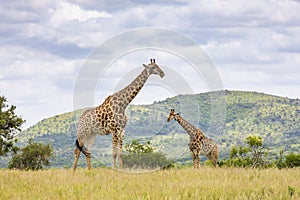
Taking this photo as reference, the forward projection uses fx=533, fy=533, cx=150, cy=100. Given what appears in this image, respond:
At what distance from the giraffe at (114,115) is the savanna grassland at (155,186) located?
1.37 metres

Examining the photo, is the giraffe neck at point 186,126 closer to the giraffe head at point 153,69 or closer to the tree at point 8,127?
the giraffe head at point 153,69

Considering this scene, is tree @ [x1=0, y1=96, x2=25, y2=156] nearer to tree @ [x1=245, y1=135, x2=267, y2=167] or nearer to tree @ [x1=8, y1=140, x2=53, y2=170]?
tree @ [x1=8, y1=140, x2=53, y2=170]

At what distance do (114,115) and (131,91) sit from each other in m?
1.04

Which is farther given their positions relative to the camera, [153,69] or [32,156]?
[32,156]

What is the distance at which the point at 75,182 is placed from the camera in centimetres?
1435

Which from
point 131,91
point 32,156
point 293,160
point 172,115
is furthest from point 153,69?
point 32,156

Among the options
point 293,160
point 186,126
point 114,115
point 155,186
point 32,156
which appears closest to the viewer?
point 155,186

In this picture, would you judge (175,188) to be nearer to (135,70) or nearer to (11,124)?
(135,70)

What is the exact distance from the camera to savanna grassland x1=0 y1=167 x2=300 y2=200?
11.8 m

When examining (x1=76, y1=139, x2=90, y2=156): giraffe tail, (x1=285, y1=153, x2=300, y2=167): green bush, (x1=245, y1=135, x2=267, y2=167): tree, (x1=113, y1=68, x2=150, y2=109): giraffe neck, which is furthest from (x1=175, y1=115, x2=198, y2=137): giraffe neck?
(x1=285, y1=153, x2=300, y2=167): green bush

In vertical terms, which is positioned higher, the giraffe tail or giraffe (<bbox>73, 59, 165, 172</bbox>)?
giraffe (<bbox>73, 59, 165, 172</bbox>)

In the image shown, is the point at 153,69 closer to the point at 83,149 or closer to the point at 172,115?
the point at 172,115

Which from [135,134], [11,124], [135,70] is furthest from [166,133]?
[11,124]

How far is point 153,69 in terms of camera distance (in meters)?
17.9
